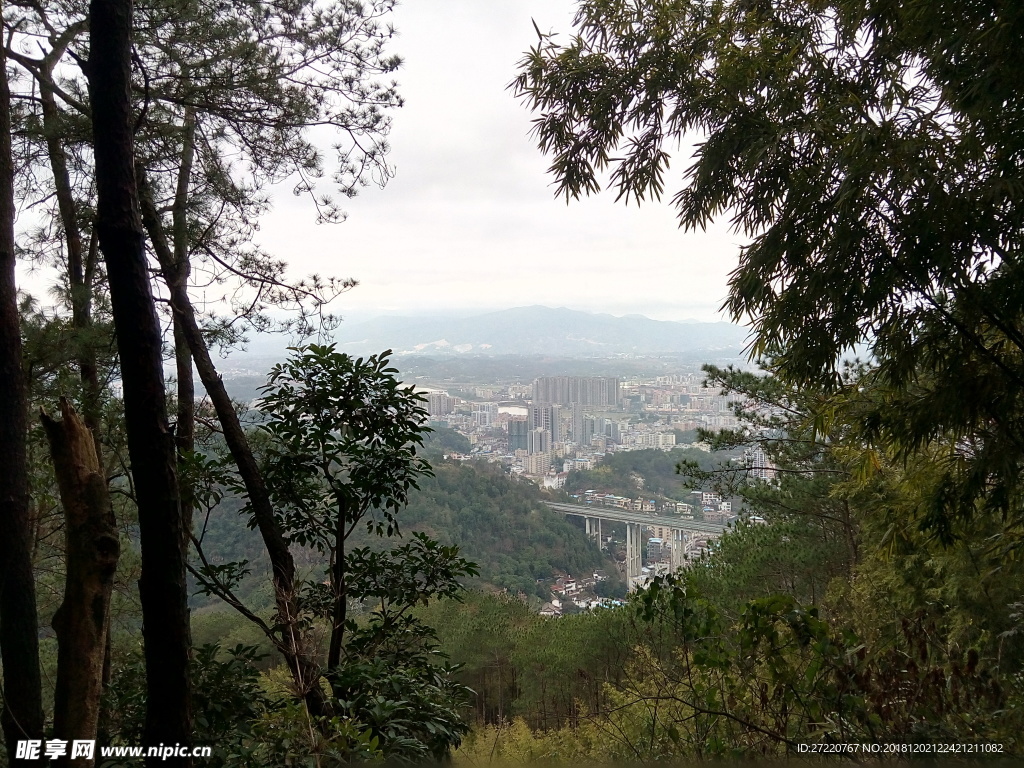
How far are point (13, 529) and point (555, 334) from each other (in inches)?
1262

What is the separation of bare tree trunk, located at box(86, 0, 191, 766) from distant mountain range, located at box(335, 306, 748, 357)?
16612mm

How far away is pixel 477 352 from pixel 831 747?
22313mm

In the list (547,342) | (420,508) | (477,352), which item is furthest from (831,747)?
(547,342)

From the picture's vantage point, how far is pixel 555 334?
110 ft

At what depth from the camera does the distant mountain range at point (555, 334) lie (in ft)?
72.5

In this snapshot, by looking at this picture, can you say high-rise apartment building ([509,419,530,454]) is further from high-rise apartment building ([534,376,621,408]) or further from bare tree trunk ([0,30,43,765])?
bare tree trunk ([0,30,43,765])

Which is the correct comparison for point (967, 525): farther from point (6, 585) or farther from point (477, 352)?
point (477, 352)

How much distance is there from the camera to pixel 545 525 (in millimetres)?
16078

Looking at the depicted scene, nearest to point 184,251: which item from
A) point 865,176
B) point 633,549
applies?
point 865,176

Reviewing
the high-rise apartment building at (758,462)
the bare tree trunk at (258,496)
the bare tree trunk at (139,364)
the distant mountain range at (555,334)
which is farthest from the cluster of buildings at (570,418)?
the bare tree trunk at (139,364)

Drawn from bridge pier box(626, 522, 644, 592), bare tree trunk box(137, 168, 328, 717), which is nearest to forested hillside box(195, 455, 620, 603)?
bridge pier box(626, 522, 644, 592)

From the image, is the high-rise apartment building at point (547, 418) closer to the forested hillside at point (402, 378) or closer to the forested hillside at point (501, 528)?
the forested hillside at point (501, 528)

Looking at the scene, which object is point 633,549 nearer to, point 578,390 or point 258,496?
point 578,390

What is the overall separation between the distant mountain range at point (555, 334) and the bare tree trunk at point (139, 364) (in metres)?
16.6
